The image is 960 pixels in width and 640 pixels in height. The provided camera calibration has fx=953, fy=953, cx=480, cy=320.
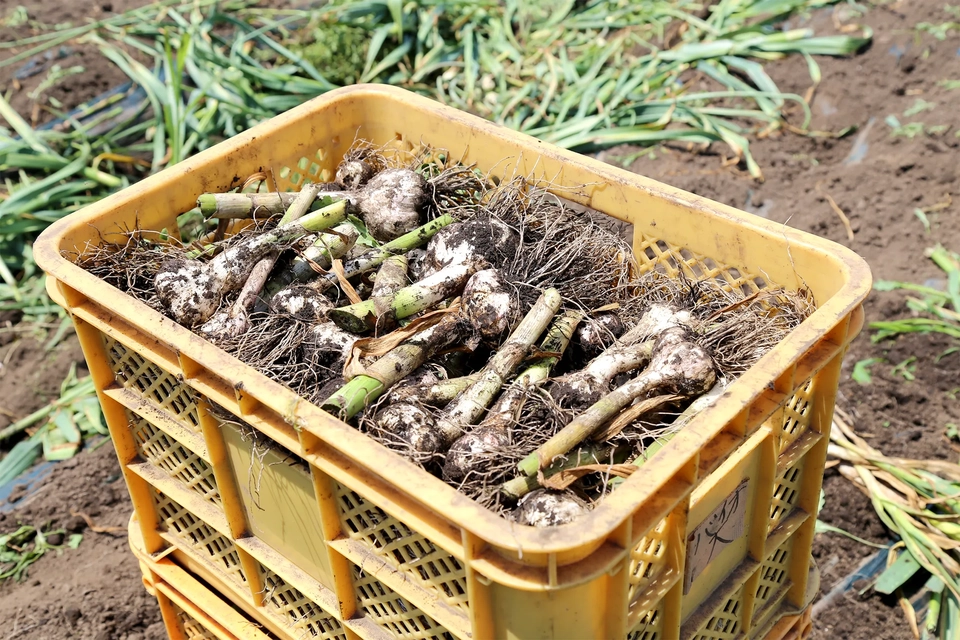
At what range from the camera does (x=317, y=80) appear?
14.9 ft

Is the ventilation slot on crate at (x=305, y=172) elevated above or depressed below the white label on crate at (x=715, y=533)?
Answer: above

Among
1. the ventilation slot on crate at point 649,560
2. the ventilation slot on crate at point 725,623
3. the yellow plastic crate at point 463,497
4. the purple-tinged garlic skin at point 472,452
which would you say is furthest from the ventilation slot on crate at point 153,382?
the ventilation slot on crate at point 725,623

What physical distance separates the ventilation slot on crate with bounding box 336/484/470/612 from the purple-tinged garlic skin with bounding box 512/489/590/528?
150 millimetres

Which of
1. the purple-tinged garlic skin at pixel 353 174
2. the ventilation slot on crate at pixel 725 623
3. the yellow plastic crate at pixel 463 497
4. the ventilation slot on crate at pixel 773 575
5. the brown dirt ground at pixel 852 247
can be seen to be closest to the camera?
the yellow plastic crate at pixel 463 497

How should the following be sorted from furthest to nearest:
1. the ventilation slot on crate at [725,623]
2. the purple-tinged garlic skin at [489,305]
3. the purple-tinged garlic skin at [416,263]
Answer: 1. the purple-tinged garlic skin at [416,263]
2. the purple-tinged garlic skin at [489,305]
3. the ventilation slot on crate at [725,623]

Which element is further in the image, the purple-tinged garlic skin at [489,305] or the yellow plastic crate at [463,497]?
the purple-tinged garlic skin at [489,305]

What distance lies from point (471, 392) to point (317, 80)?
9.47ft

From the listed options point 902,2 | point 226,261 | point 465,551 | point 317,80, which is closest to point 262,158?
point 226,261

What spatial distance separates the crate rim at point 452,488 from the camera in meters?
1.43

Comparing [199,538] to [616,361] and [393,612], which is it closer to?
[393,612]

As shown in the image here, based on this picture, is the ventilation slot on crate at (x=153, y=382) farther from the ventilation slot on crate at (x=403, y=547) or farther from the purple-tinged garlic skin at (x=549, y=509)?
the purple-tinged garlic skin at (x=549, y=509)

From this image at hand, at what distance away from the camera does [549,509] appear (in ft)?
5.63

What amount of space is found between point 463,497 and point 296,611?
2.84 ft

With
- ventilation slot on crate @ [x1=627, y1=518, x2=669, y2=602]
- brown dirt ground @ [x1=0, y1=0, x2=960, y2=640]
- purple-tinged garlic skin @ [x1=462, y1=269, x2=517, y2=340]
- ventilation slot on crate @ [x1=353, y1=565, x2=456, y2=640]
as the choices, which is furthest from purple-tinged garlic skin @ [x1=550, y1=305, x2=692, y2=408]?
brown dirt ground @ [x1=0, y1=0, x2=960, y2=640]
